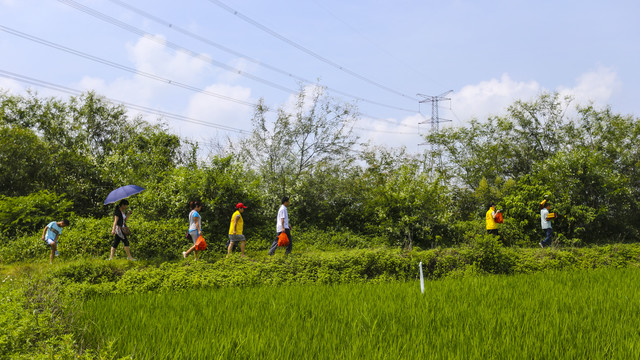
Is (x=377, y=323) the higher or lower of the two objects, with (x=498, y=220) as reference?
lower

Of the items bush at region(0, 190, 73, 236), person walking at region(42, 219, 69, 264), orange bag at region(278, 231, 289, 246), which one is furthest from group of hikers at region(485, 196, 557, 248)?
bush at region(0, 190, 73, 236)

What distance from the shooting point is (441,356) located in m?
3.54

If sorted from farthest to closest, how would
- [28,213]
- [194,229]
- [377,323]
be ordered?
[28,213], [194,229], [377,323]

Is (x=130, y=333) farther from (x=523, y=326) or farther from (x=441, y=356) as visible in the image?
(x=523, y=326)

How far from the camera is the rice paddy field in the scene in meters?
3.69

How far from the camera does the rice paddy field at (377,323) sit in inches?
145

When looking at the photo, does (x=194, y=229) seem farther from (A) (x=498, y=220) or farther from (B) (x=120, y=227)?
(A) (x=498, y=220)

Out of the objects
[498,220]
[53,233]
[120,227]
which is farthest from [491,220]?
[53,233]

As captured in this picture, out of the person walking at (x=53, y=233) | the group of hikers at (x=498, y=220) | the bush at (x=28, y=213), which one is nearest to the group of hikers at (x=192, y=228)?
the person walking at (x=53, y=233)

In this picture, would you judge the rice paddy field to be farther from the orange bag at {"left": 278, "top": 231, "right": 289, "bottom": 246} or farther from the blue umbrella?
the blue umbrella

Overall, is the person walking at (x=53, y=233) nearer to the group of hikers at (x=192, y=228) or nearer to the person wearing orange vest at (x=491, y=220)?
the group of hikers at (x=192, y=228)

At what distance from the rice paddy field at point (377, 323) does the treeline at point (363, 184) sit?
697 centimetres

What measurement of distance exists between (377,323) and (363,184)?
13186 mm

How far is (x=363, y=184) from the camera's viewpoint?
17.8m
